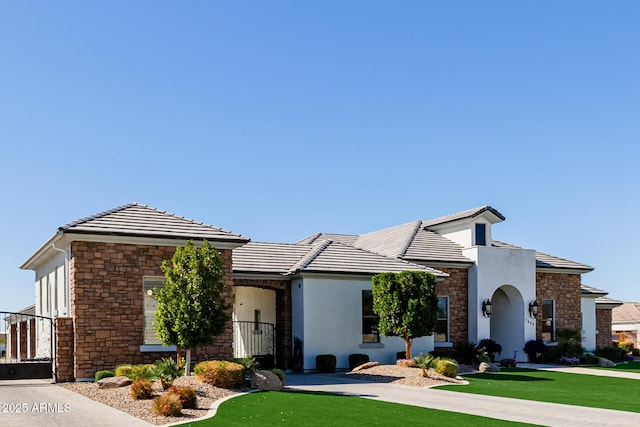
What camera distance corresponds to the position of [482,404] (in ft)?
52.5

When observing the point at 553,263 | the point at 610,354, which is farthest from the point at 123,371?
the point at 610,354

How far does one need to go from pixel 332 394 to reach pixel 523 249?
52.7ft

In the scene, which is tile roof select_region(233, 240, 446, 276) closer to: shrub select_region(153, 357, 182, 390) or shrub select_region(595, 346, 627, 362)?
shrub select_region(153, 357, 182, 390)

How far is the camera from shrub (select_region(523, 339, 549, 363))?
30109 millimetres

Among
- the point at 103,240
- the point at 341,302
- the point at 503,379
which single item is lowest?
the point at 503,379

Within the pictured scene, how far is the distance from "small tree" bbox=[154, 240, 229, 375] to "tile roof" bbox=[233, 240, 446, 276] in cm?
646

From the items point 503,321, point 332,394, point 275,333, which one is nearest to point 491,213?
point 503,321

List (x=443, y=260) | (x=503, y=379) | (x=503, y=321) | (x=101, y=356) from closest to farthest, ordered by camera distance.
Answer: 1. (x=101, y=356)
2. (x=503, y=379)
3. (x=443, y=260)
4. (x=503, y=321)

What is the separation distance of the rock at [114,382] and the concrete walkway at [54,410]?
64 centimetres

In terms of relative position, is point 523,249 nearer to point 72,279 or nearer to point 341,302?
point 341,302

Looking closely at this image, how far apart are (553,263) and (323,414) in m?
22.0

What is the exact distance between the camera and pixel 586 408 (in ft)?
51.1

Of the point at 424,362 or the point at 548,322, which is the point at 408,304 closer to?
the point at 424,362

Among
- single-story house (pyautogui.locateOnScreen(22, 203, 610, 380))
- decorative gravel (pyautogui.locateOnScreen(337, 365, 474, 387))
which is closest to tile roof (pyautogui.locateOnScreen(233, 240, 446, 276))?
single-story house (pyautogui.locateOnScreen(22, 203, 610, 380))
